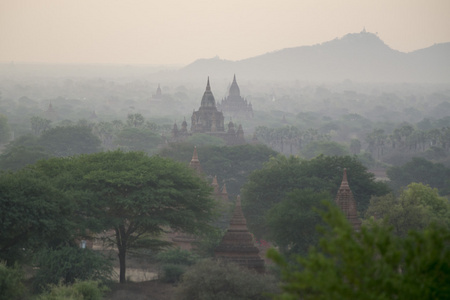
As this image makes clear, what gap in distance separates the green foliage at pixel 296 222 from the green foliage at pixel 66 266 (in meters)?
9.14

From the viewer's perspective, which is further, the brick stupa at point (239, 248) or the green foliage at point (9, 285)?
the brick stupa at point (239, 248)

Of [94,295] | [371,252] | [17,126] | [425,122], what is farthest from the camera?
[425,122]

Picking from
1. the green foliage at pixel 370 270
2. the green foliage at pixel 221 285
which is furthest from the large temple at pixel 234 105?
the green foliage at pixel 370 270

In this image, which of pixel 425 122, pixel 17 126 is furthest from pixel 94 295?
pixel 425 122

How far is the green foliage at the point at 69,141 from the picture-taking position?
330ft

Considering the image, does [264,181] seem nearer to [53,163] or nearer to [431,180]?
[53,163]

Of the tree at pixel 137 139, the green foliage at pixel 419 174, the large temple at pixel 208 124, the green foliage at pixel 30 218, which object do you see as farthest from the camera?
the tree at pixel 137 139

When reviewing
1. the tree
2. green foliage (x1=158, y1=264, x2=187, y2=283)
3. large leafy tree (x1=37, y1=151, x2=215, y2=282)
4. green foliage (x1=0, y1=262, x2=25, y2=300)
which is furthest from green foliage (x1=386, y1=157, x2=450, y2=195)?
green foliage (x1=0, y1=262, x2=25, y2=300)

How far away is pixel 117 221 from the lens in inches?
1464

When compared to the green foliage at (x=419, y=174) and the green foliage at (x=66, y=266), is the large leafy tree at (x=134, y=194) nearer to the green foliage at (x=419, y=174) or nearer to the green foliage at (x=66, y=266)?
the green foliage at (x=66, y=266)

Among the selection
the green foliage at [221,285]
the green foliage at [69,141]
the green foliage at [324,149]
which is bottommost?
the green foliage at [324,149]

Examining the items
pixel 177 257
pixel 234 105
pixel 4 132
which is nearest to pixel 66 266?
pixel 177 257

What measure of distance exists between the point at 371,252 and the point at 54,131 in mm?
89729

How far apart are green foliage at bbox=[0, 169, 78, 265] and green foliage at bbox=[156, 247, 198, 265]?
691 centimetres
